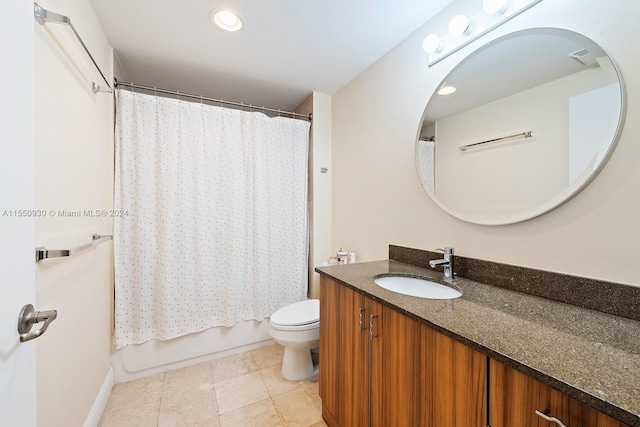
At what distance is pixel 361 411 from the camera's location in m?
1.15

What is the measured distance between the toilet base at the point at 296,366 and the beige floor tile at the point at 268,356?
0.71 feet

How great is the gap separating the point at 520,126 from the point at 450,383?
3.54 ft

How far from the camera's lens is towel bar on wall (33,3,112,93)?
2.99ft

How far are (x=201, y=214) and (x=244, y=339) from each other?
1.14 metres

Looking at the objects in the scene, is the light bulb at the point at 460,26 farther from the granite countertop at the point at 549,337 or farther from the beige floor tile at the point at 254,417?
the beige floor tile at the point at 254,417

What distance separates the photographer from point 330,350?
54.2 inches

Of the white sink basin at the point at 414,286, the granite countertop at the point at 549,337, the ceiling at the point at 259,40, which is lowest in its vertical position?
the white sink basin at the point at 414,286

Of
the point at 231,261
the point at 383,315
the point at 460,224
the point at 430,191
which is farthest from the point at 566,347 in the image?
the point at 231,261

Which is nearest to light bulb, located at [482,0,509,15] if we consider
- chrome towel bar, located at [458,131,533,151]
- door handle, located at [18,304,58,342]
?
chrome towel bar, located at [458,131,533,151]

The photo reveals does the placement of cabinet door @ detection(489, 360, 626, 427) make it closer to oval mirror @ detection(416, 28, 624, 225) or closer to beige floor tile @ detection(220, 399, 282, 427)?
oval mirror @ detection(416, 28, 624, 225)

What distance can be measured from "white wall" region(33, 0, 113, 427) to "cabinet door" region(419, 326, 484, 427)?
1331 mm

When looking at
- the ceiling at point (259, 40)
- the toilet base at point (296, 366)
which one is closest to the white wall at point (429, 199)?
the ceiling at point (259, 40)

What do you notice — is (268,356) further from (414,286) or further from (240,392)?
(414,286)

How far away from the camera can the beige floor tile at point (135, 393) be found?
1.65 m
